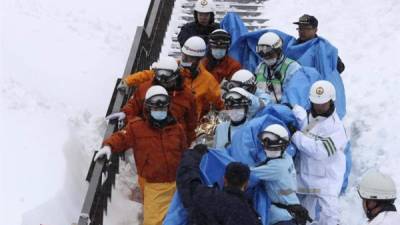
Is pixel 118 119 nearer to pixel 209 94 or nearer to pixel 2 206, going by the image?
pixel 209 94

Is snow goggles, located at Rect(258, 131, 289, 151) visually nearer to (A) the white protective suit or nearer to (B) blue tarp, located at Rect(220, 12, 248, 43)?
(A) the white protective suit

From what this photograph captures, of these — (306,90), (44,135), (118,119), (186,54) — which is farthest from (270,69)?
(44,135)

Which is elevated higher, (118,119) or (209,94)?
(209,94)

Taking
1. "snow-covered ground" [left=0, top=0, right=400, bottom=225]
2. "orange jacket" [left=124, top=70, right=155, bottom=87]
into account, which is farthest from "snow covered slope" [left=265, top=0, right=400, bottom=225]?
"orange jacket" [left=124, top=70, right=155, bottom=87]

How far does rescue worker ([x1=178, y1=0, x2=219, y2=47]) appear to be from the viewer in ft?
30.6

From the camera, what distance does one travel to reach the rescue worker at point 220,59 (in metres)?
8.59

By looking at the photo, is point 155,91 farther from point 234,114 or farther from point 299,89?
point 299,89

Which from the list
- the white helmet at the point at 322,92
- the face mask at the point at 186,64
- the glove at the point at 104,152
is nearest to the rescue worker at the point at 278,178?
the white helmet at the point at 322,92

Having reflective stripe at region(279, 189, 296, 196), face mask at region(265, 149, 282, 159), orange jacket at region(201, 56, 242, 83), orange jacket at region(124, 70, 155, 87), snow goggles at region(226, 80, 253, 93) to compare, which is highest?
orange jacket at region(201, 56, 242, 83)

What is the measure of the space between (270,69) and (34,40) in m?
3.75

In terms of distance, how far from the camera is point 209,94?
8.28 meters

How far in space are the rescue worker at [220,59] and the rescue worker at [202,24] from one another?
0.62 meters

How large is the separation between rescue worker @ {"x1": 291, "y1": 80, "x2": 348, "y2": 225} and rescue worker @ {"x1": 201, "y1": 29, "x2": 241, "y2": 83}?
1.38 m

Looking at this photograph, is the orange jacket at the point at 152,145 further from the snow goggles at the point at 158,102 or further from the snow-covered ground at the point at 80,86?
the snow-covered ground at the point at 80,86
